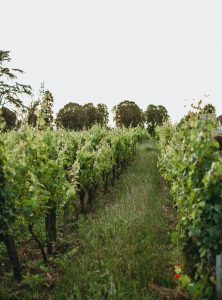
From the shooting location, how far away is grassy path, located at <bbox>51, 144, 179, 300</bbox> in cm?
453

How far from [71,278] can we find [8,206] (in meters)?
1.37

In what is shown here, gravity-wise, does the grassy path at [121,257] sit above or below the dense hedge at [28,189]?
below

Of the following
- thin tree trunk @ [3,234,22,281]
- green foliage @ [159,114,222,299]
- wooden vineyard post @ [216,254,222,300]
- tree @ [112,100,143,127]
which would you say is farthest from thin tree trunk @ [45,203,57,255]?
tree @ [112,100,143,127]

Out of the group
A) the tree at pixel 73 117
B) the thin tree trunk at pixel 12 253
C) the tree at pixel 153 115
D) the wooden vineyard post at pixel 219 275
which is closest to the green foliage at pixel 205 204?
the wooden vineyard post at pixel 219 275

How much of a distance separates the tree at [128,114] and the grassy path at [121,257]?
247ft

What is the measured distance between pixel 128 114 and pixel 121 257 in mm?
79768

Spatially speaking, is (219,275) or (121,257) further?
Answer: (121,257)

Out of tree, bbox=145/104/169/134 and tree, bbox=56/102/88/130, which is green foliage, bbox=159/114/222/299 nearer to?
tree, bbox=56/102/88/130

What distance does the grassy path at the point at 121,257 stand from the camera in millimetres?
4527

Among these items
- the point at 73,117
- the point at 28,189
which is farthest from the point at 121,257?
the point at 73,117

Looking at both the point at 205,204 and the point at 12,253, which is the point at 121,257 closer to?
→ the point at 12,253

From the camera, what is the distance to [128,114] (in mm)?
84375

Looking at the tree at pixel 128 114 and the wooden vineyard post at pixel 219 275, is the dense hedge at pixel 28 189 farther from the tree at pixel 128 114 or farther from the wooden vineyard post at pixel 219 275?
the tree at pixel 128 114

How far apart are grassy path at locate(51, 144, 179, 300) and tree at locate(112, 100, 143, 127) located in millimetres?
75274
